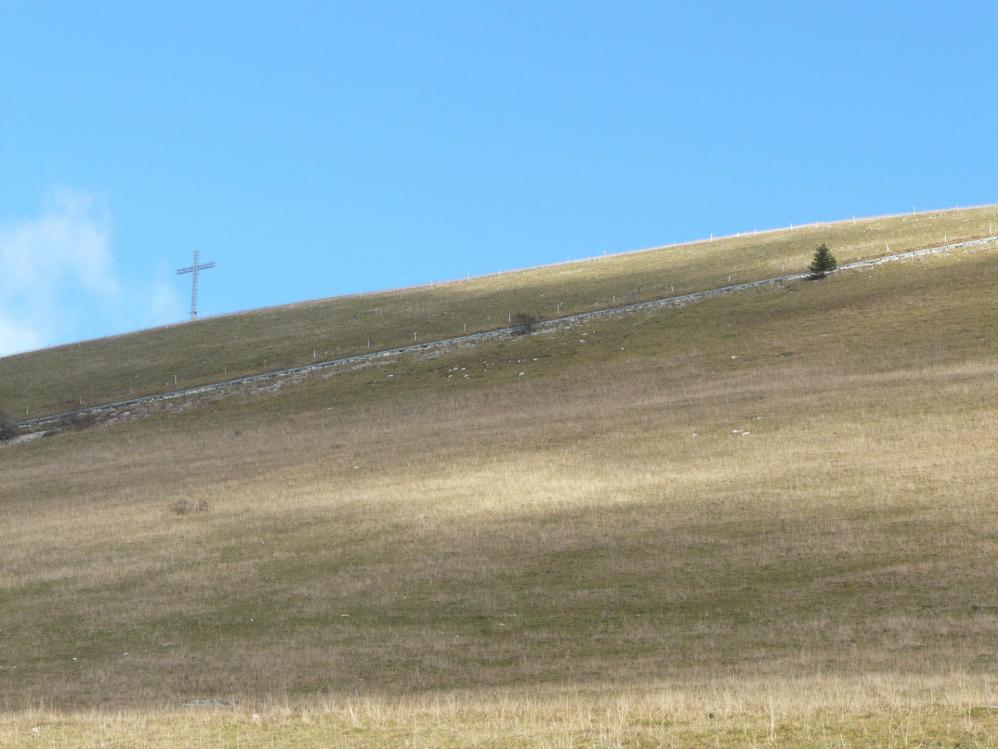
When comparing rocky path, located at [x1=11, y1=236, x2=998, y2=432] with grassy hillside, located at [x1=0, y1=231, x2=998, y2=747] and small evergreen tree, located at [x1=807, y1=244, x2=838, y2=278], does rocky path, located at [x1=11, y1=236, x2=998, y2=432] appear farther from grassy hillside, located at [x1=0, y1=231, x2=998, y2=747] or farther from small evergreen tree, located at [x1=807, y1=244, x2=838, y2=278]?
grassy hillside, located at [x1=0, y1=231, x2=998, y2=747]

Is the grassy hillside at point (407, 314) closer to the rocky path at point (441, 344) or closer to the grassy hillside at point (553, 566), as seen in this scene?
the rocky path at point (441, 344)

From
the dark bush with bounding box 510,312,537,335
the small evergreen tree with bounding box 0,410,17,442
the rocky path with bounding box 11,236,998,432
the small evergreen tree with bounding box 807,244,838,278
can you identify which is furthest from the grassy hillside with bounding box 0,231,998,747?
the small evergreen tree with bounding box 807,244,838,278

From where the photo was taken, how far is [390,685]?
24.1 metres

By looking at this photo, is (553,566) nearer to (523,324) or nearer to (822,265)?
(523,324)

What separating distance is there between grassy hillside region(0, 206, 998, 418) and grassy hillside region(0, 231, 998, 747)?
2410 centimetres

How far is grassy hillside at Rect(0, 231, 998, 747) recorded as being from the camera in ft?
60.7

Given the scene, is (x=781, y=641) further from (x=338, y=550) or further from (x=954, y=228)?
(x=954, y=228)

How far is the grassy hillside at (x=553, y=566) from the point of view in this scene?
18.5 m

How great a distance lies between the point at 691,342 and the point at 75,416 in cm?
4482

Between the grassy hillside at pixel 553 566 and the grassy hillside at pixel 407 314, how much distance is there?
2410 cm

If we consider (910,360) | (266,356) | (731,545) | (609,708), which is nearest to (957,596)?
(731,545)

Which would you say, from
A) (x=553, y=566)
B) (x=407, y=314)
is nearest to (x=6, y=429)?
(x=407, y=314)

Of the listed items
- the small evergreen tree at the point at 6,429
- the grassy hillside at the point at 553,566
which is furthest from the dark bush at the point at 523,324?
the small evergreen tree at the point at 6,429

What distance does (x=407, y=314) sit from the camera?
107 metres
